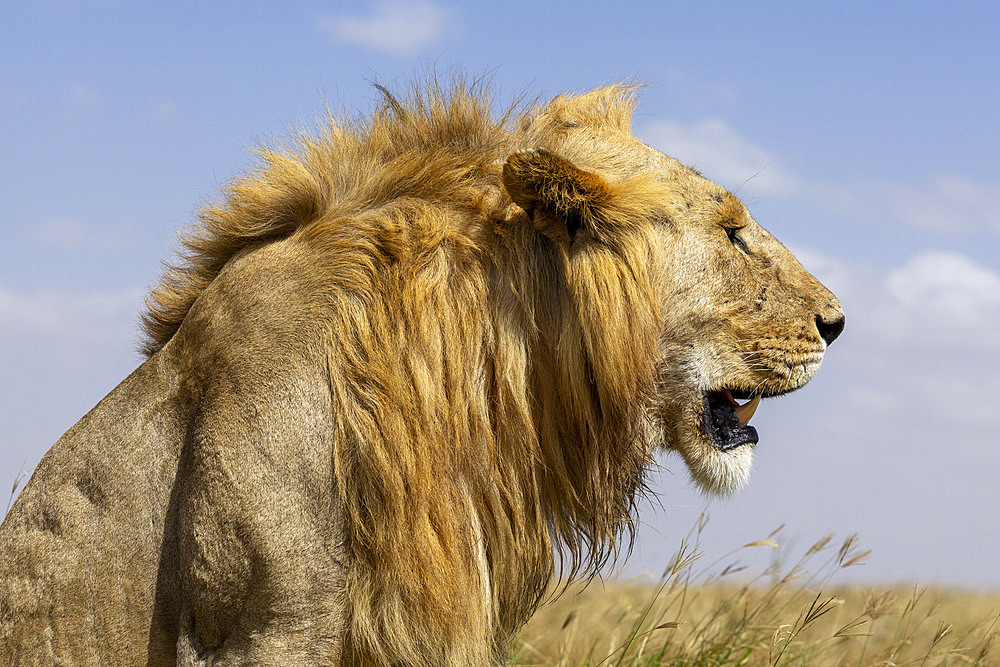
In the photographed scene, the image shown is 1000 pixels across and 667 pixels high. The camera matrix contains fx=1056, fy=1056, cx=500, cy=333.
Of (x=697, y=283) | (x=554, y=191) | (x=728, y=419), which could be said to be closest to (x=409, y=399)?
(x=554, y=191)

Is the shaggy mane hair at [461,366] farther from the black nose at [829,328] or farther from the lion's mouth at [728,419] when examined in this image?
the black nose at [829,328]

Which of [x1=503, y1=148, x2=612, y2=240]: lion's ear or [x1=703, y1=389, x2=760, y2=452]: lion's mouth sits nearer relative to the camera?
[x1=503, y1=148, x2=612, y2=240]: lion's ear

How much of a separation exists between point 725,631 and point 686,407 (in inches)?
76.5

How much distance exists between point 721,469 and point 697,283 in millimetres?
677

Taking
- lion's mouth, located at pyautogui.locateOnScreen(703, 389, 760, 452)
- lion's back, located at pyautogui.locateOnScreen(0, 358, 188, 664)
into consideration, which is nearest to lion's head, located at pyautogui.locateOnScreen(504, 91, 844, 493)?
lion's mouth, located at pyautogui.locateOnScreen(703, 389, 760, 452)

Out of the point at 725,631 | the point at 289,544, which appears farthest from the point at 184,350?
the point at 725,631

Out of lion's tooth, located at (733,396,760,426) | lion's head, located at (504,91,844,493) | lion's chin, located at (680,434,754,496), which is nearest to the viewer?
lion's head, located at (504,91,844,493)

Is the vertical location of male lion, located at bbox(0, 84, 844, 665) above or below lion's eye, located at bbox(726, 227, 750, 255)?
below

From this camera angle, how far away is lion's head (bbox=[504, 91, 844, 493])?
356 centimetres

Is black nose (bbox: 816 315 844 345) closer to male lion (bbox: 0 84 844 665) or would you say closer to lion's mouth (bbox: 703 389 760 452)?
male lion (bbox: 0 84 844 665)

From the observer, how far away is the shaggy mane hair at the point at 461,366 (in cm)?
327

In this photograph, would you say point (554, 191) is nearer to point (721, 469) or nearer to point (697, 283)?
point (697, 283)

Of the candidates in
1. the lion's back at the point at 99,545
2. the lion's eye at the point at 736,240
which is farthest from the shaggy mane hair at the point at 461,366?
the lion's back at the point at 99,545

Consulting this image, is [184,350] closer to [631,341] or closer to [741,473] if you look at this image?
[631,341]
